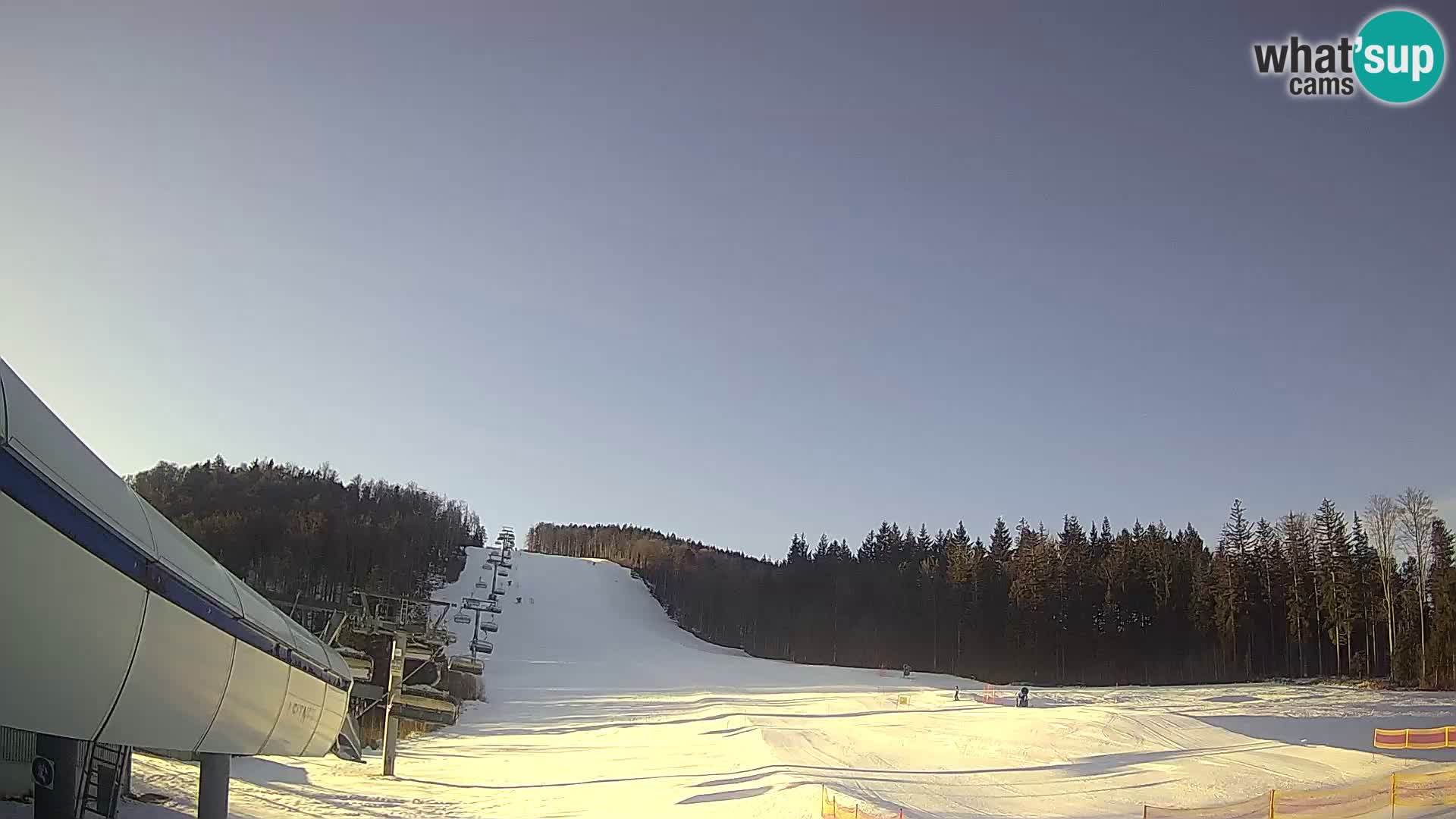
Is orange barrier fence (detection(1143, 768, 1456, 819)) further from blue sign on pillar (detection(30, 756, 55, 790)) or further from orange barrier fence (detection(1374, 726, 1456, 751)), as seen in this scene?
blue sign on pillar (detection(30, 756, 55, 790))

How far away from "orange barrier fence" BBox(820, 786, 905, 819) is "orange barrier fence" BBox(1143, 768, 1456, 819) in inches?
170

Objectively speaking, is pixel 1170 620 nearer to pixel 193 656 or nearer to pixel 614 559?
pixel 193 656

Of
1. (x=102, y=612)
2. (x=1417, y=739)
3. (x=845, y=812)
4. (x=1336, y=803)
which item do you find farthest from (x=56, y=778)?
(x=1417, y=739)

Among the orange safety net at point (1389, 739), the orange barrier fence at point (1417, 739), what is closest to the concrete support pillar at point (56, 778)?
the orange barrier fence at point (1417, 739)

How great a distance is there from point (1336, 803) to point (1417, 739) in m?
17.3

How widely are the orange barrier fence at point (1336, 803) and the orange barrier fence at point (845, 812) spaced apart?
4309 millimetres

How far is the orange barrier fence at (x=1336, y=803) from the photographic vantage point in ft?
55.8

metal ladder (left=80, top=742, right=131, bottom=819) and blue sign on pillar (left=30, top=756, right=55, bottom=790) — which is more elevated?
blue sign on pillar (left=30, top=756, right=55, bottom=790)

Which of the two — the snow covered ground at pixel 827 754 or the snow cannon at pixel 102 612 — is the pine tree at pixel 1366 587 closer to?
the snow covered ground at pixel 827 754

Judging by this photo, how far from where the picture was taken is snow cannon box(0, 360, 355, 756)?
5707 mm

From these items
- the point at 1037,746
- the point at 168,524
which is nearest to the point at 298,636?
the point at 168,524

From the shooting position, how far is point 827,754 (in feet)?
84.6

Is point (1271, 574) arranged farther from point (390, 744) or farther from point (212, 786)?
point (212, 786)

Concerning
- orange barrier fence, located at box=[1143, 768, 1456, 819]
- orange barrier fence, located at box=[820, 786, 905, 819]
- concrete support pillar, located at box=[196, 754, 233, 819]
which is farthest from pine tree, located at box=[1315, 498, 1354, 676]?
concrete support pillar, located at box=[196, 754, 233, 819]
